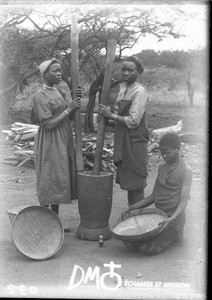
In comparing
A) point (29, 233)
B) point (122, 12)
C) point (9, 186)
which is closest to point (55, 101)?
point (29, 233)

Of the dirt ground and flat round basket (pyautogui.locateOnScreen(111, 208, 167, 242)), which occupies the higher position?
flat round basket (pyautogui.locateOnScreen(111, 208, 167, 242))

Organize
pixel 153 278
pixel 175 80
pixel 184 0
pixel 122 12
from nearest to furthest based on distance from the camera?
pixel 153 278 < pixel 184 0 < pixel 122 12 < pixel 175 80

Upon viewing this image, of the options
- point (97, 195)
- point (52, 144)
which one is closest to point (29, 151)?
point (52, 144)

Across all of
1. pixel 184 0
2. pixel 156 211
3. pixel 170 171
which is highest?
pixel 184 0

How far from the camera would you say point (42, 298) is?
324 centimetres

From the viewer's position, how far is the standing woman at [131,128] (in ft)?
14.3

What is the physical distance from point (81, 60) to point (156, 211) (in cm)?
1178

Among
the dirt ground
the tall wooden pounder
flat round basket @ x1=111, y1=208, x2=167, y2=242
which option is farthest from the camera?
the tall wooden pounder

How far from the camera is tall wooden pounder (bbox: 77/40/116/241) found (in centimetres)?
434

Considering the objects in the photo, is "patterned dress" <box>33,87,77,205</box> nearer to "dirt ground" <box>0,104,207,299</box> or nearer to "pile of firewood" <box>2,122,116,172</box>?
"dirt ground" <box>0,104,207,299</box>

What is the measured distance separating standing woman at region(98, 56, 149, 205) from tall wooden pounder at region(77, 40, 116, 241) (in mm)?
157

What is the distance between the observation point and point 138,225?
13.6ft

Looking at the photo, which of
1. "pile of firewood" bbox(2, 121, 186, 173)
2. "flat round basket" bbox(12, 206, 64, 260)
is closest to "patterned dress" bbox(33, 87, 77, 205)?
"flat round basket" bbox(12, 206, 64, 260)

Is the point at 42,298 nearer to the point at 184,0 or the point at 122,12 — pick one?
the point at 184,0
